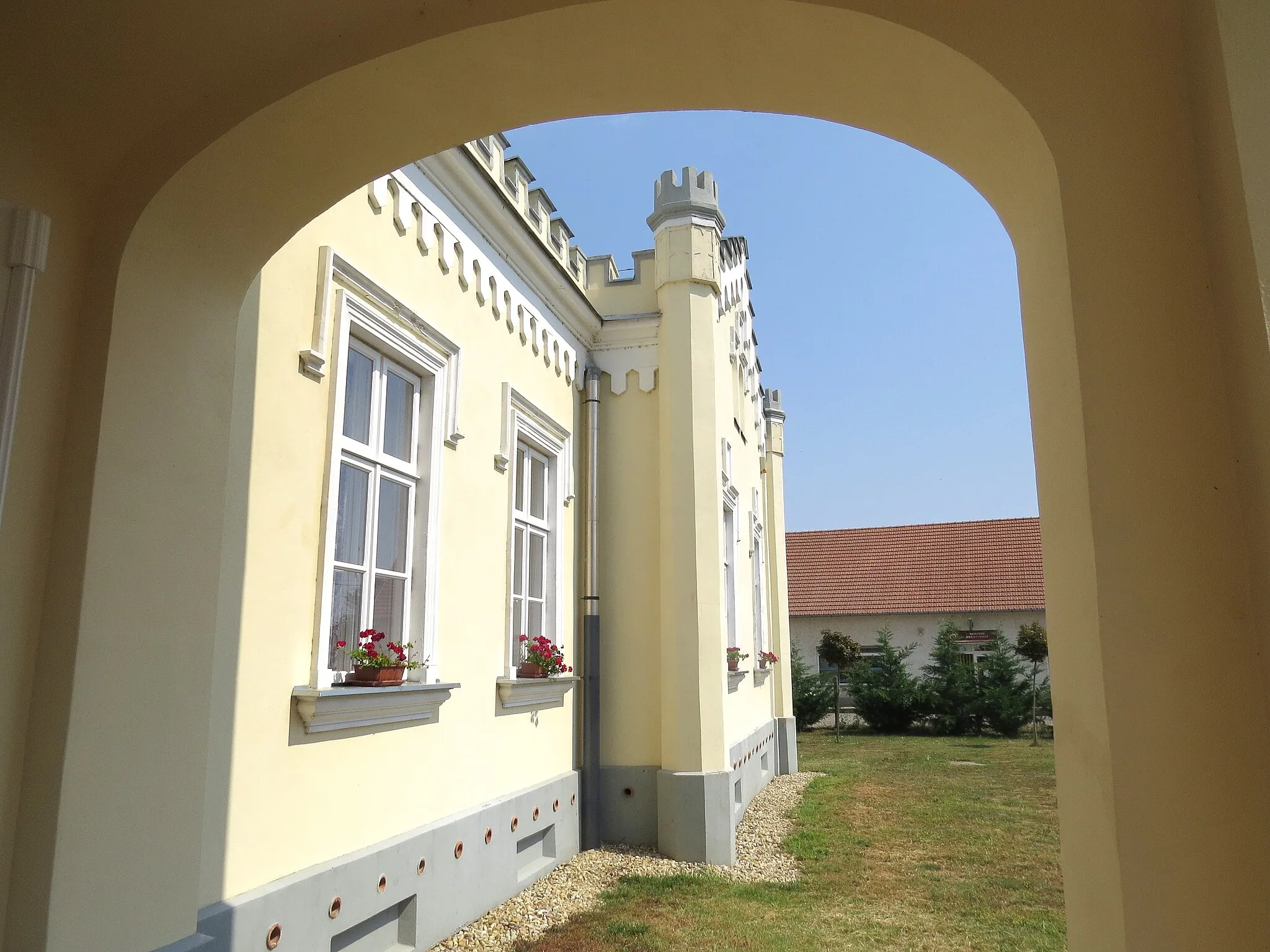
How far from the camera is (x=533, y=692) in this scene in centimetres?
694

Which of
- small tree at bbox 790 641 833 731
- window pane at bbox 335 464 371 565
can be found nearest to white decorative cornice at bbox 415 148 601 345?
window pane at bbox 335 464 371 565

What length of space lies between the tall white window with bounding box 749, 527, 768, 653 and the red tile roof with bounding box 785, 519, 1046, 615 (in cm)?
1109

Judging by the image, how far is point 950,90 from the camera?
2.34 metres

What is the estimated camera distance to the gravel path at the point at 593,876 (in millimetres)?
5652

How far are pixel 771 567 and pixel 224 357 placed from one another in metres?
13.3

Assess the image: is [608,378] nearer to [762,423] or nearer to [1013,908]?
[1013,908]

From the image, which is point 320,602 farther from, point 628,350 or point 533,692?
A: point 628,350

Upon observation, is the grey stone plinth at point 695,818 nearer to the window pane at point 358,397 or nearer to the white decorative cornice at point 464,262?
the white decorative cornice at point 464,262

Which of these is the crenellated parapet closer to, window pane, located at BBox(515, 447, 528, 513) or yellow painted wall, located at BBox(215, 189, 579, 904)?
yellow painted wall, located at BBox(215, 189, 579, 904)

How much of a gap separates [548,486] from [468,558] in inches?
81.5

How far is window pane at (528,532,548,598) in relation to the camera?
304 inches

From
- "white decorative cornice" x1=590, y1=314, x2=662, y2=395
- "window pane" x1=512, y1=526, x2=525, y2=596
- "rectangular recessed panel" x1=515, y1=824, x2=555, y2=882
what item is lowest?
"rectangular recessed panel" x1=515, y1=824, x2=555, y2=882

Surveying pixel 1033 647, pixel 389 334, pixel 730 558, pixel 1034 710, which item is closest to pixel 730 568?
pixel 730 558

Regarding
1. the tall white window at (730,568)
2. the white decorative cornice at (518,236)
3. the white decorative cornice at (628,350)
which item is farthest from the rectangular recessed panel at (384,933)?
the tall white window at (730,568)
